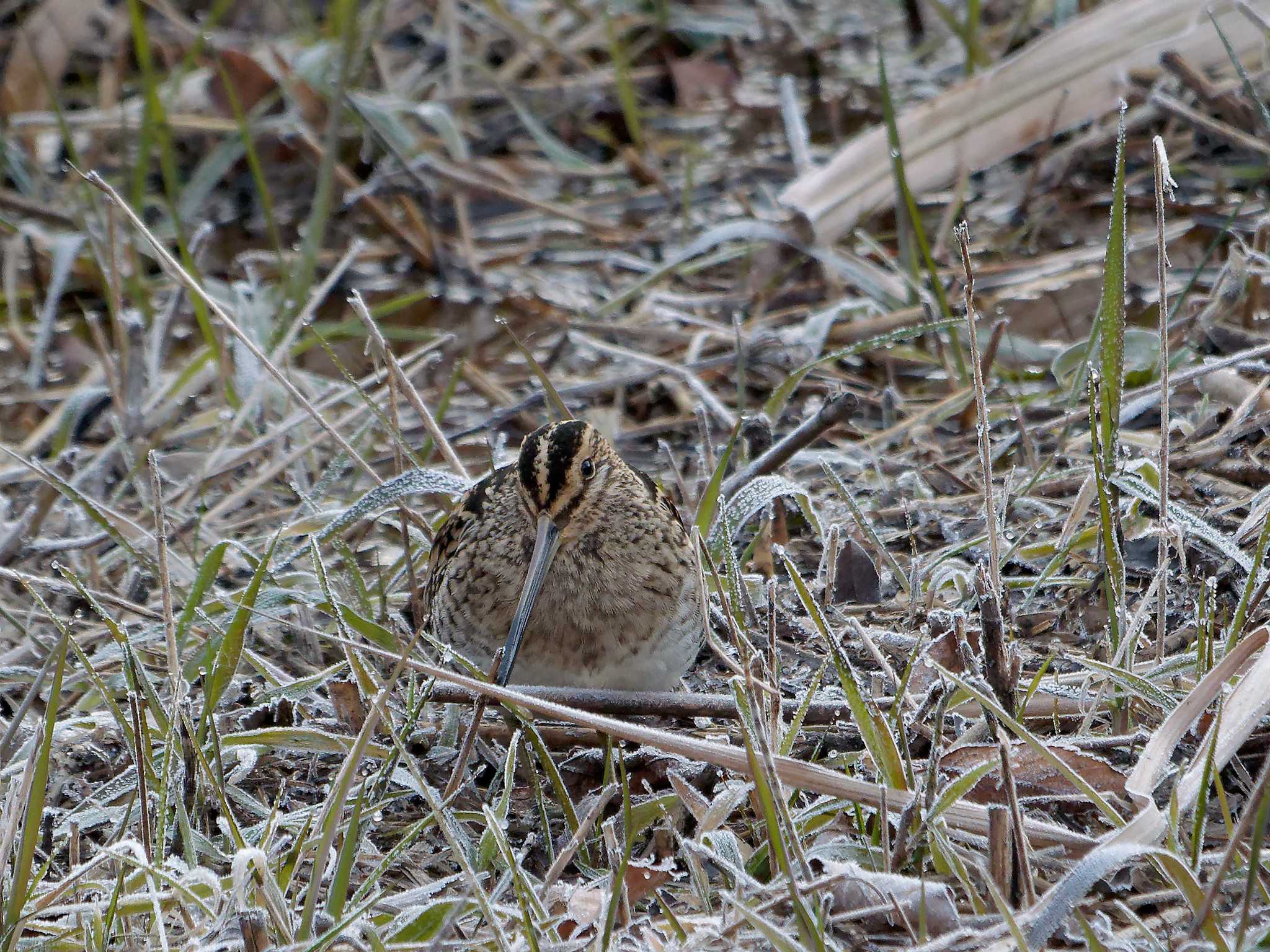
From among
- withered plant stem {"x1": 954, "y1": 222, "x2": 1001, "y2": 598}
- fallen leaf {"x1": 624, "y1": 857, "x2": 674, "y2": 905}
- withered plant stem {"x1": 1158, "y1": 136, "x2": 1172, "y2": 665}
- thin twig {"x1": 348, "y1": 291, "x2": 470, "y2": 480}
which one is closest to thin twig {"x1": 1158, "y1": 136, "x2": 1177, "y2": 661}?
withered plant stem {"x1": 1158, "y1": 136, "x2": 1172, "y2": 665}

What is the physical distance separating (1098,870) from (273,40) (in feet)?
19.3

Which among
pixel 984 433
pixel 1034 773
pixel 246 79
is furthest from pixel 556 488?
pixel 246 79

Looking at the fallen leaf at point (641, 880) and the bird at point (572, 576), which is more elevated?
the bird at point (572, 576)

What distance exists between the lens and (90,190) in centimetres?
564

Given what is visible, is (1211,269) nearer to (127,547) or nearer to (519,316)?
(519,316)

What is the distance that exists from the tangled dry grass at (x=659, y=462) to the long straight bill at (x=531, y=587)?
15 centimetres

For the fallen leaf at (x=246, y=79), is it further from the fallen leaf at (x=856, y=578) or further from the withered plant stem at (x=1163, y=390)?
the withered plant stem at (x=1163, y=390)

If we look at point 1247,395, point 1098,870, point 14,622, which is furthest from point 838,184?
point 1098,870

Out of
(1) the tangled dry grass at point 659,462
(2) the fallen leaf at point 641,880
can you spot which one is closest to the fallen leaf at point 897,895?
(1) the tangled dry grass at point 659,462

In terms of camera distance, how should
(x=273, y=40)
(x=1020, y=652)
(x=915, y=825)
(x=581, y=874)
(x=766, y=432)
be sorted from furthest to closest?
(x=273, y=40), (x=766, y=432), (x=1020, y=652), (x=581, y=874), (x=915, y=825)

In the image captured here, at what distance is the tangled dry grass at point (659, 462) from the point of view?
2.53 m

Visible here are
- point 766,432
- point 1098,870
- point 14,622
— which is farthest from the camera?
point 766,432

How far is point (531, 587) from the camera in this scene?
3.28m

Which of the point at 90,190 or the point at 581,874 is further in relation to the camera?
the point at 90,190
